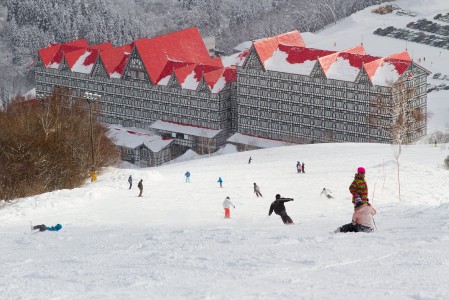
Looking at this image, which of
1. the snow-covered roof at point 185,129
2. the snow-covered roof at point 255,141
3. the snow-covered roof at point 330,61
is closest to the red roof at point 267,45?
the snow-covered roof at point 330,61

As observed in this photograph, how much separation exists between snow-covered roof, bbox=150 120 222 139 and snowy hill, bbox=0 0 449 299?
47177 mm

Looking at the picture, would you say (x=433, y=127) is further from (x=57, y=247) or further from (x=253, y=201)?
(x=57, y=247)

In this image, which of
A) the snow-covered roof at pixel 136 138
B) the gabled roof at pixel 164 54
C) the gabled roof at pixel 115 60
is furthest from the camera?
→ the gabled roof at pixel 115 60

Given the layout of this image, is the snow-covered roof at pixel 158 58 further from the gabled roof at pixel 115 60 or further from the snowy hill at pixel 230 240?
the snowy hill at pixel 230 240

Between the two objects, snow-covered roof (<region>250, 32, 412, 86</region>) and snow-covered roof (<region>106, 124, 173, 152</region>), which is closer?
snow-covered roof (<region>250, 32, 412, 86</region>)

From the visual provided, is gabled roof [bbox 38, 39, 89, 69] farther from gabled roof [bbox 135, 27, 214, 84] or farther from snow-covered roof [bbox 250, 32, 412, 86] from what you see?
snow-covered roof [bbox 250, 32, 412, 86]

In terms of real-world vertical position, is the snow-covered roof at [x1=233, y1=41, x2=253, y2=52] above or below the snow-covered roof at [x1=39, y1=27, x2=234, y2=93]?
below

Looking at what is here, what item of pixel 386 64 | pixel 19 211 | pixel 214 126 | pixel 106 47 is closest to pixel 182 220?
pixel 19 211

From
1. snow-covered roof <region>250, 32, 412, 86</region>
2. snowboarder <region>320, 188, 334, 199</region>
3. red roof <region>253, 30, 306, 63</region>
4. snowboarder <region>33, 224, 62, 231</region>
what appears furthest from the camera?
red roof <region>253, 30, 306, 63</region>

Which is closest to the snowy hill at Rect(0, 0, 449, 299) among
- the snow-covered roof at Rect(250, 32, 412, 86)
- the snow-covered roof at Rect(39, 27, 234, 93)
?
the snow-covered roof at Rect(250, 32, 412, 86)

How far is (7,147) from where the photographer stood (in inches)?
2459

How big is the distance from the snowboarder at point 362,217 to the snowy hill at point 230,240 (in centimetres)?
44

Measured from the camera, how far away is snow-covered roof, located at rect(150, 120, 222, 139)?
11700cm

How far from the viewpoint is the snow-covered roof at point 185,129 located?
117 meters
